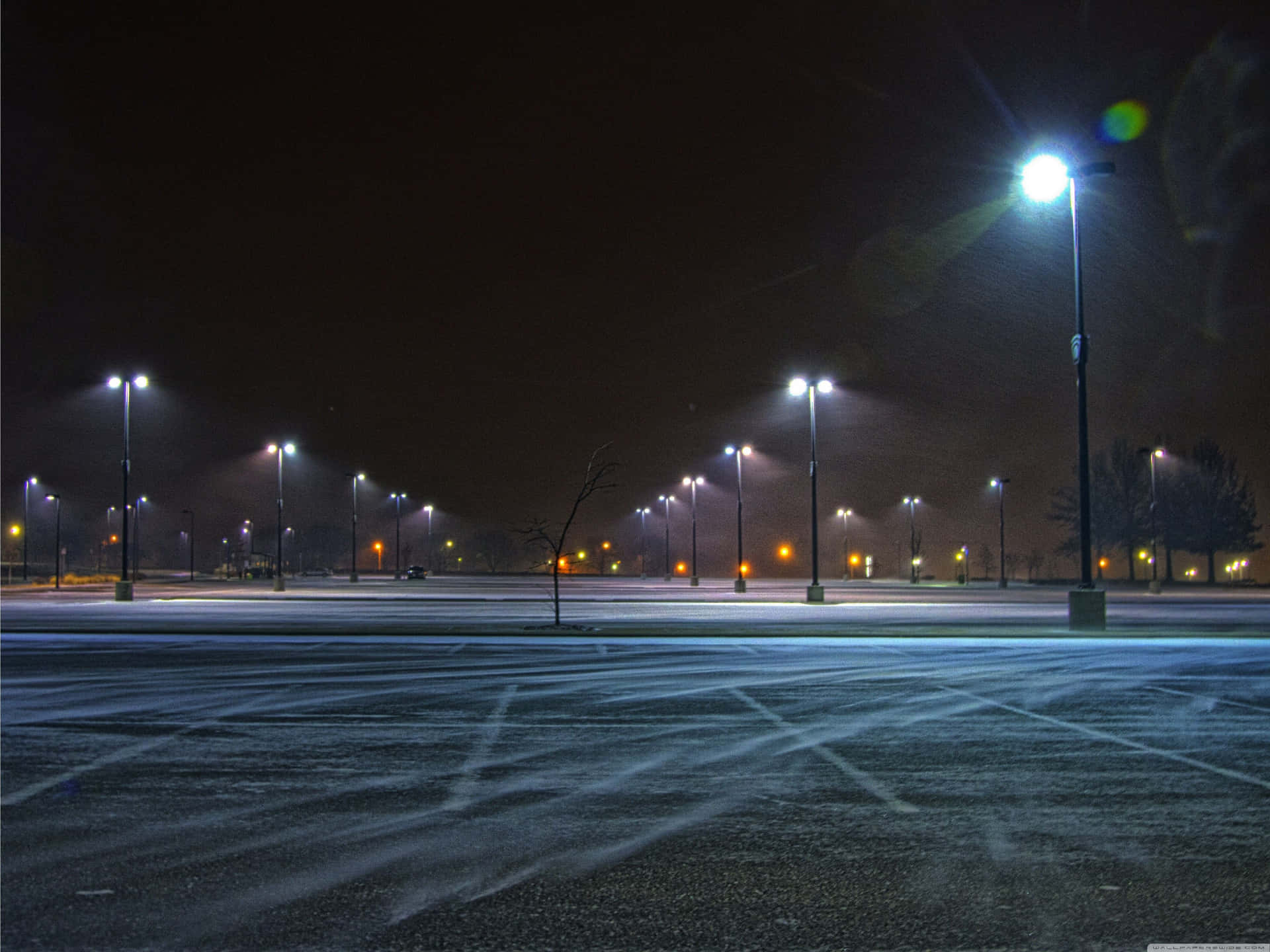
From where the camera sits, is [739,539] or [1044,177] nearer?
[1044,177]

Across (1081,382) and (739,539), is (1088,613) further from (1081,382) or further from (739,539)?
(739,539)

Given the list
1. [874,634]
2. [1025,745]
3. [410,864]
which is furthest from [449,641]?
[410,864]

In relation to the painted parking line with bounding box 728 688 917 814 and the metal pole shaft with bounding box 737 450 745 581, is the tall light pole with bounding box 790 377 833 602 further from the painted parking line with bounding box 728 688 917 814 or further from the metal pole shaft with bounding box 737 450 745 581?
the painted parking line with bounding box 728 688 917 814

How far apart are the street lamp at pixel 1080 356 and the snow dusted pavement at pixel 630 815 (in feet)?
32.1

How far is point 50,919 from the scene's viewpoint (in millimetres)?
4918

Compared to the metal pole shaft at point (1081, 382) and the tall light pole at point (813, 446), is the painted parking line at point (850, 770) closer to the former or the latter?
the metal pole shaft at point (1081, 382)

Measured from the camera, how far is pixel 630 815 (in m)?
6.88

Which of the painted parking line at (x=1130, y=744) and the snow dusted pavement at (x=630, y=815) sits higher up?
the snow dusted pavement at (x=630, y=815)

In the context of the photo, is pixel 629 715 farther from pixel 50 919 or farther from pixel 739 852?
pixel 50 919

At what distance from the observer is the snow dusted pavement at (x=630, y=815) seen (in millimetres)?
4938

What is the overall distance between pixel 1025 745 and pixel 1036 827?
315 cm

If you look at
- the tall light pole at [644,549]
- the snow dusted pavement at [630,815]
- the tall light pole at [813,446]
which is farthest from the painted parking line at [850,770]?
the tall light pole at [644,549]

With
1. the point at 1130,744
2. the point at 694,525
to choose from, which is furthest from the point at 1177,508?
the point at 1130,744

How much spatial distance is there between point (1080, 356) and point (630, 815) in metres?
20.5
